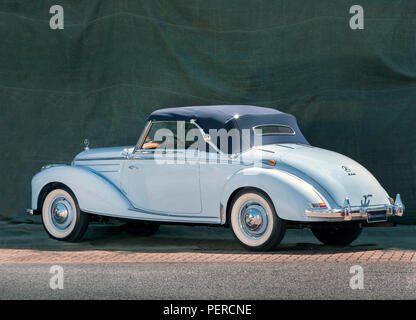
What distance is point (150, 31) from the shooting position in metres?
11.5

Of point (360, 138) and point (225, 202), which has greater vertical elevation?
point (360, 138)

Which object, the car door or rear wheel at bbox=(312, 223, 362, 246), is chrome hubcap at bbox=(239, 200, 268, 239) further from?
rear wheel at bbox=(312, 223, 362, 246)

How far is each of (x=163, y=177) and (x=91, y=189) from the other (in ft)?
2.97

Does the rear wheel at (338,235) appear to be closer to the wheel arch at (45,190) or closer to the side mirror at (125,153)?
the side mirror at (125,153)

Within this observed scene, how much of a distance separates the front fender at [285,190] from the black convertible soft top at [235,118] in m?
0.58

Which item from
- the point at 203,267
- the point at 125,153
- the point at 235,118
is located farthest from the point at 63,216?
the point at 203,267

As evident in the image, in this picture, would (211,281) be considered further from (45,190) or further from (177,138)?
(45,190)

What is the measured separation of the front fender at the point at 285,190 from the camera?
7.87 metres

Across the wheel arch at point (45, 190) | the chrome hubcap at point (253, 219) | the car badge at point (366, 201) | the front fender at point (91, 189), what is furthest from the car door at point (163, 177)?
the car badge at point (366, 201)

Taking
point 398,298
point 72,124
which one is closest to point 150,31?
point 72,124

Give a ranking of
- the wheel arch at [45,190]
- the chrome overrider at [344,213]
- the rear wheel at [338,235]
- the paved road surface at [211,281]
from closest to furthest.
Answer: the paved road surface at [211,281], the chrome overrider at [344,213], the rear wheel at [338,235], the wheel arch at [45,190]

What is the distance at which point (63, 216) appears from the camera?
941 cm
